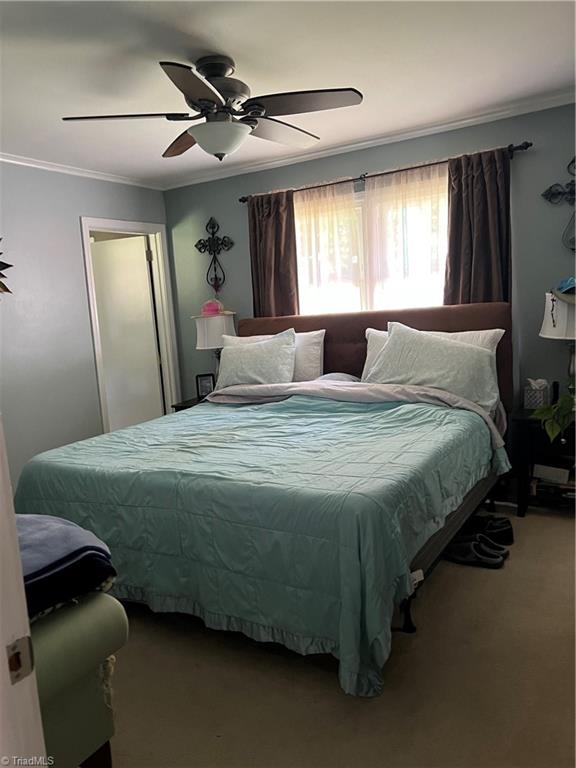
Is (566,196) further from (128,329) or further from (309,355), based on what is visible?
(128,329)

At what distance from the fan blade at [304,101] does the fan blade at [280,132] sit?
127mm

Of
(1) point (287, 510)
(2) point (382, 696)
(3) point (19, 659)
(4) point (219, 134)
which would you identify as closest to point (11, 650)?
(3) point (19, 659)

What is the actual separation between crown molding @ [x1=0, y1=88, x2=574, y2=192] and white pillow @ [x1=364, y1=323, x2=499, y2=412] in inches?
57.2

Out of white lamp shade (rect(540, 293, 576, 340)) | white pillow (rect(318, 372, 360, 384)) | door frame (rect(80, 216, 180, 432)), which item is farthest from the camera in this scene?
door frame (rect(80, 216, 180, 432))

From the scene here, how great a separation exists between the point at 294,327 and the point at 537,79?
2.27 metres

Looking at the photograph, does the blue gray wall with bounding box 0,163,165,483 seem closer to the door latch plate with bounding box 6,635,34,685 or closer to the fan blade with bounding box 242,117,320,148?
the fan blade with bounding box 242,117,320,148

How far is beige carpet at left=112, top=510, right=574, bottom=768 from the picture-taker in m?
1.74

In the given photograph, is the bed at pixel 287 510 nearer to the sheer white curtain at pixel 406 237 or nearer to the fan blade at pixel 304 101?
the sheer white curtain at pixel 406 237

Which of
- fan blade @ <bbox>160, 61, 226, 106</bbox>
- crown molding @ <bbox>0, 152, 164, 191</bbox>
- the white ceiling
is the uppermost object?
the white ceiling

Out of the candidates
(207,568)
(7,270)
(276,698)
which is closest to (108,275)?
(7,270)

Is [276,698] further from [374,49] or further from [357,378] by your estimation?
[374,49]

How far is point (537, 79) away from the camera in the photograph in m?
3.18

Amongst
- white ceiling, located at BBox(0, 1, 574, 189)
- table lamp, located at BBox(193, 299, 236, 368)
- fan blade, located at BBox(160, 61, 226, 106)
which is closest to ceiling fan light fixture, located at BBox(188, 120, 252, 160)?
fan blade, located at BBox(160, 61, 226, 106)

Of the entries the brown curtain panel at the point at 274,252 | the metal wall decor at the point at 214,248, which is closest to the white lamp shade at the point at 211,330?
the brown curtain panel at the point at 274,252
